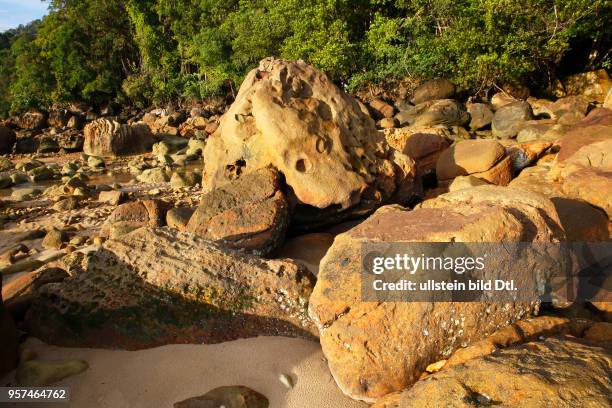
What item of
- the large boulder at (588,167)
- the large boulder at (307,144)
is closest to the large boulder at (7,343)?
the large boulder at (307,144)

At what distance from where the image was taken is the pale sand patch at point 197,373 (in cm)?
256

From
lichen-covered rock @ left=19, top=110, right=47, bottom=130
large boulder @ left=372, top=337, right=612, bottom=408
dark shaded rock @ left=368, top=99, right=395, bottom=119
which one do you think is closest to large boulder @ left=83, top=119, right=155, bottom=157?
dark shaded rock @ left=368, top=99, right=395, bottom=119

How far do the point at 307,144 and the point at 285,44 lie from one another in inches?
621

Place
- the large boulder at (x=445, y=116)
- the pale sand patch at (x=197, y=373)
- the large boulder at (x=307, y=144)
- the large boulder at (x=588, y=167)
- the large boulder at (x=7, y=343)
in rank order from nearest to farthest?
the pale sand patch at (x=197, y=373) → the large boulder at (x=7, y=343) → the large boulder at (x=588, y=167) → the large boulder at (x=307, y=144) → the large boulder at (x=445, y=116)

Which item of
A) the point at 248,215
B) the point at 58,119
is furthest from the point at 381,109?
the point at 58,119

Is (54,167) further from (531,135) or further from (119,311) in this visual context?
(531,135)

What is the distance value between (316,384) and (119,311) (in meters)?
1.51

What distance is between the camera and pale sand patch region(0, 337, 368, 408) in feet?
8.39

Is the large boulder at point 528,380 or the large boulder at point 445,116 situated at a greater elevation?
the large boulder at point 445,116

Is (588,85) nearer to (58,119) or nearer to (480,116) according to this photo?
(480,116)

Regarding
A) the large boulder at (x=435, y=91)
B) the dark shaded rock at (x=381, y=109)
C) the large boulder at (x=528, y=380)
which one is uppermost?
the large boulder at (x=435, y=91)

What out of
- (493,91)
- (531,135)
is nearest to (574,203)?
(531,135)

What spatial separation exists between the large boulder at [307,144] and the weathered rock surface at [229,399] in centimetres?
257

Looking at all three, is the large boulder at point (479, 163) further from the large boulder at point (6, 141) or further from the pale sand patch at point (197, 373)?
the large boulder at point (6, 141)
